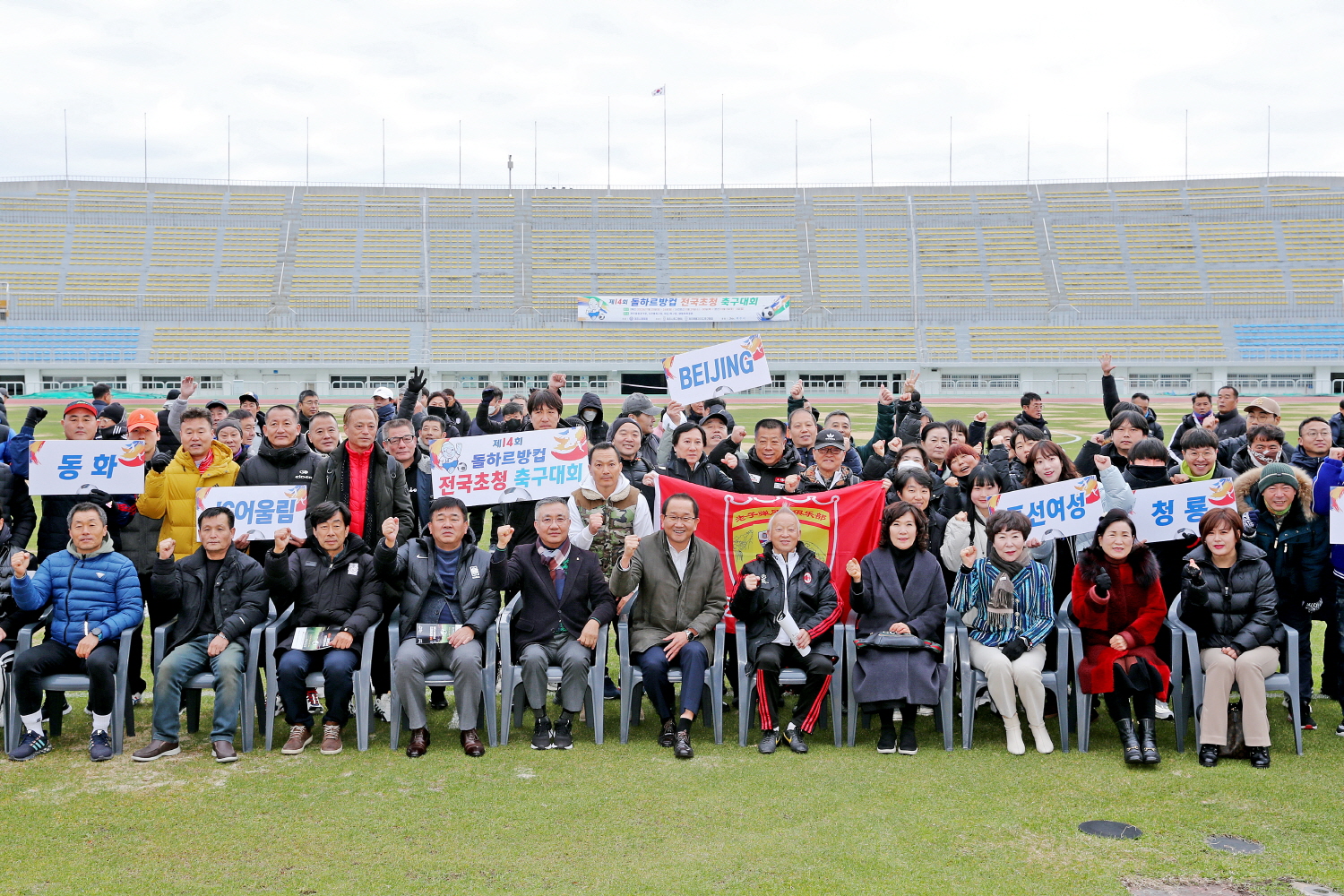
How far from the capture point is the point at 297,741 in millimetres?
6805

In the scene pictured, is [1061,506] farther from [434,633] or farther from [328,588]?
[328,588]

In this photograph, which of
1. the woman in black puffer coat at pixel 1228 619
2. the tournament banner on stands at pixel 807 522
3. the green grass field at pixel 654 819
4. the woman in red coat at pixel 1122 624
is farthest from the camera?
→ the tournament banner on stands at pixel 807 522

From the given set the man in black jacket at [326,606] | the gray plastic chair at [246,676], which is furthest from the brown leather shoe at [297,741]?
the gray plastic chair at [246,676]

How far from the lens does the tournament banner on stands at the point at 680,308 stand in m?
58.1

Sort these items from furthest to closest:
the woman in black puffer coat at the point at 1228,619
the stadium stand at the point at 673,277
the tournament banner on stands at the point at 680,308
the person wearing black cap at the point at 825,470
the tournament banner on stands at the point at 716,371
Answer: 1. the tournament banner on stands at the point at 680,308
2. the stadium stand at the point at 673,277
3. the tournament banner on stands at the point at 716,371
4. the person wearing black cap at the point at 825,470
5. the woman in black puffer coat at the point at 1228,619

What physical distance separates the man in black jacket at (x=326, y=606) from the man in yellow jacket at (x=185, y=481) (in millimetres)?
1013

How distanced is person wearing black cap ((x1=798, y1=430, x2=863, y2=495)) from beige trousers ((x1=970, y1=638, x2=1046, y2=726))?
1930 millimetres

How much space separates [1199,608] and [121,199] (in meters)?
68.3

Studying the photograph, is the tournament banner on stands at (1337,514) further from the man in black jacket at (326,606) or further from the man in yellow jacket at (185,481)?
the man in yellow jacket at (185,481)

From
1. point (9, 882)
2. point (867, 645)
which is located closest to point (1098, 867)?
point (867, 645)

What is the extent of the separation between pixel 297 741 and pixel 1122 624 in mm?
5536

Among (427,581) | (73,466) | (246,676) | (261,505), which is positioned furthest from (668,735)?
(73,466)

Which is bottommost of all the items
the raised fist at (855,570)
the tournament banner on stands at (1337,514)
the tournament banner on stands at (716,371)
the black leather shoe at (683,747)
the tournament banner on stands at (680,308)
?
the black leather shoe at (683,747)

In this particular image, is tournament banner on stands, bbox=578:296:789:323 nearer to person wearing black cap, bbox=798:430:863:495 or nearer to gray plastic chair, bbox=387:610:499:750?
person wearing black cap, bbox=798:430:863:495
